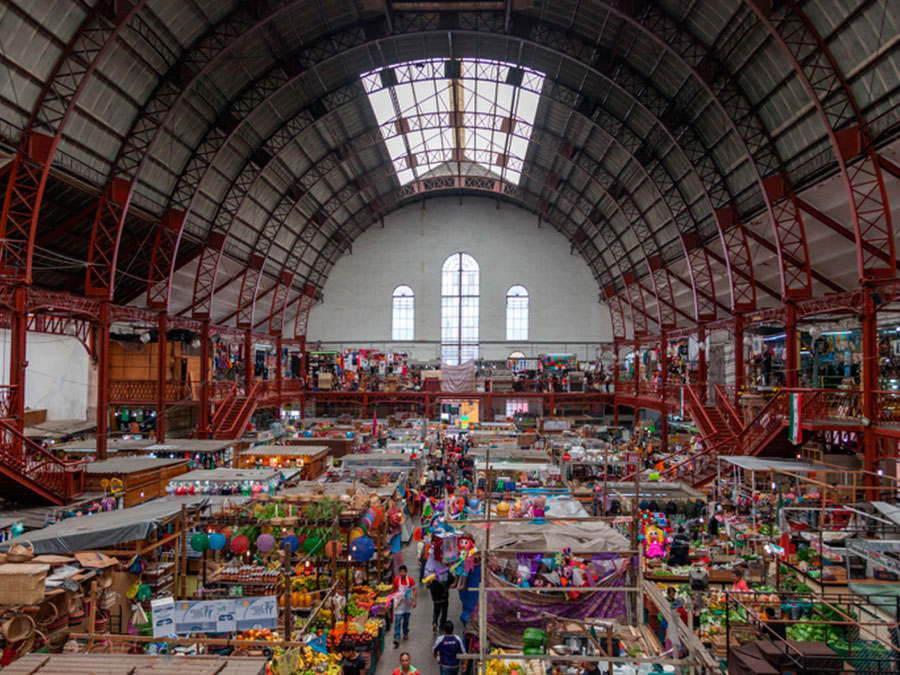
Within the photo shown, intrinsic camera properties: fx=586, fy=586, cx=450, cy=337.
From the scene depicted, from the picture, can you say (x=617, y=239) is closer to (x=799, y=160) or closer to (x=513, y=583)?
(x=799, y=160)

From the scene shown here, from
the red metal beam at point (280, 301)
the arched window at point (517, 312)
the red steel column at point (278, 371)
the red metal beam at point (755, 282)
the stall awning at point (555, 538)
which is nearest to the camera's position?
the stall awning at point (555, 538)

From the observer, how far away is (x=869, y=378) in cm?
1502

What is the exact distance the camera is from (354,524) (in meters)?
11.8

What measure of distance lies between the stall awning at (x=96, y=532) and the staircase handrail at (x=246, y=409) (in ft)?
50.4

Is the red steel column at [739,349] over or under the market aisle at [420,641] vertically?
over

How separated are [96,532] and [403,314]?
33.7 m

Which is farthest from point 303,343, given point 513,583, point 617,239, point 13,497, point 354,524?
point 513,583

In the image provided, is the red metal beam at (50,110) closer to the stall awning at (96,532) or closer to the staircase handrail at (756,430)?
the stall awning at (96,532)

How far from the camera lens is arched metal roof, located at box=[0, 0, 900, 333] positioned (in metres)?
15.4

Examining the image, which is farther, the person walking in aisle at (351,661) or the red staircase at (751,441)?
the red staircase at (751,441)

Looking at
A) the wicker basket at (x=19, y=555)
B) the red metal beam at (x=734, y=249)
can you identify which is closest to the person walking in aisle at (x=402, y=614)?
the wicker basket at (x=19, y=555)

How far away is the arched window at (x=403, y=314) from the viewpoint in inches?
1682

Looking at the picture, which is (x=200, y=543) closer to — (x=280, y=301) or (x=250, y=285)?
(x=250, y=285)

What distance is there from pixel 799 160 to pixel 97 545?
21754 millimetres
